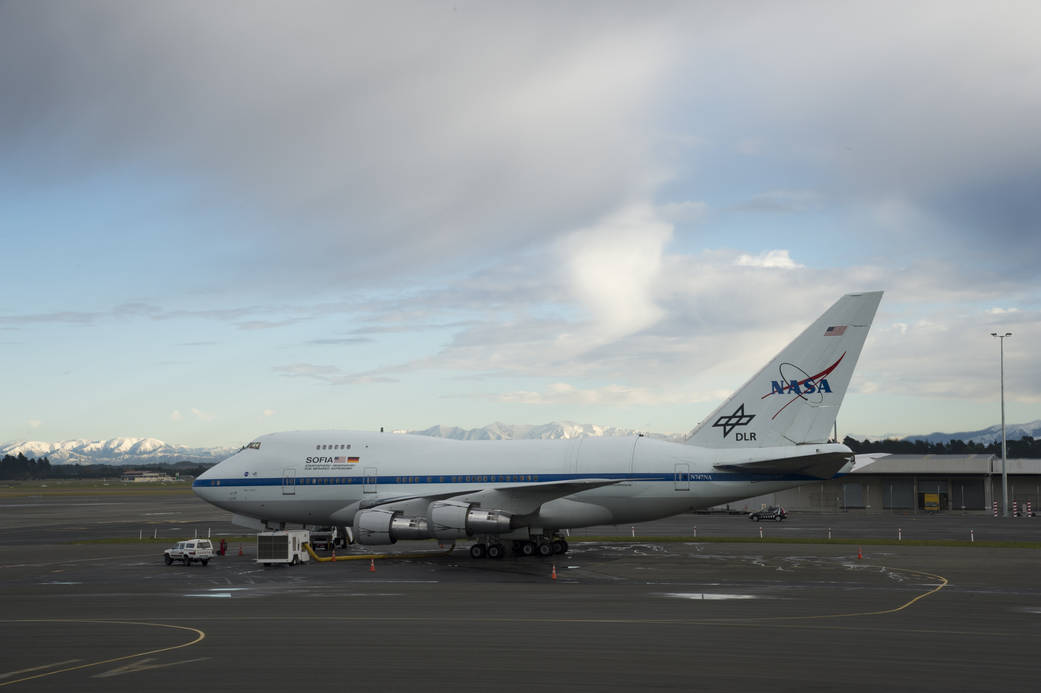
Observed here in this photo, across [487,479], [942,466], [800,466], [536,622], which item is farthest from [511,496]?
[942,466]

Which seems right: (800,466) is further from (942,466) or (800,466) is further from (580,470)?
(942,466)

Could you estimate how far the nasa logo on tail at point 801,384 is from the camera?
116 ft

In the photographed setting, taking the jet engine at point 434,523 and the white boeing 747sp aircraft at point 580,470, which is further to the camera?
the jet engine at point 434,523

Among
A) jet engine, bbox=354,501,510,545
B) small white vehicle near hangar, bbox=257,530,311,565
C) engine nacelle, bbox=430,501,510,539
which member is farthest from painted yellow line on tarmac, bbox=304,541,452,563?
engine nacelle, bbox=430,501,510,539

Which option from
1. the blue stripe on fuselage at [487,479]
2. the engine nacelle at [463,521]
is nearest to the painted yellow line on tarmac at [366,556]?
the blue stripe on fuselage at [487,479]

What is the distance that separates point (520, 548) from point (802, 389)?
1465 cm

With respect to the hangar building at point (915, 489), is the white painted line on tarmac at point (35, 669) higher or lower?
higher

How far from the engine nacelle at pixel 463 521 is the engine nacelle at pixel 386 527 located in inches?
32.6

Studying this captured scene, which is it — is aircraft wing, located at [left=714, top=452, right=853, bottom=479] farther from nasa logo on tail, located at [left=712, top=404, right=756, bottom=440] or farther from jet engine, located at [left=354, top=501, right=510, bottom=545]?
jet engine, located at [left=354, top=501, right=510, bottom=545]

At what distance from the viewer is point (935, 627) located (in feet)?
64.5

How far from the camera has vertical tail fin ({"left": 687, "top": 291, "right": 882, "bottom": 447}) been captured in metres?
34.8

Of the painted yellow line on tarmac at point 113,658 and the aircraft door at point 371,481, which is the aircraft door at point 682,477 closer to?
the aircraft door at point 371,481

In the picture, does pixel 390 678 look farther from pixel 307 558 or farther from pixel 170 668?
pixel 307 558

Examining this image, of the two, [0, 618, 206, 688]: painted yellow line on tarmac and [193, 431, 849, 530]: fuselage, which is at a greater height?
[193, 431, 849, 530]: fuselage
